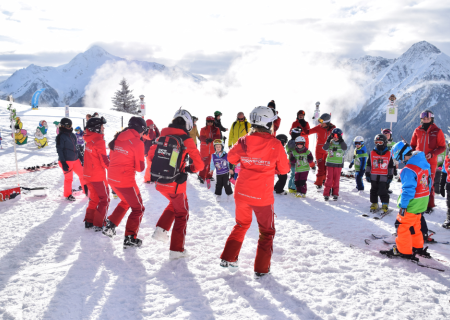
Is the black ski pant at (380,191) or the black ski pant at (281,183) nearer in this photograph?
the black ski pant at (380,191)

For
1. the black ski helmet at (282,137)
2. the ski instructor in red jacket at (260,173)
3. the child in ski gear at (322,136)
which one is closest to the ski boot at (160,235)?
the ski instructor in red jacket at (260,173)

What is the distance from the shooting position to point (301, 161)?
754 cm

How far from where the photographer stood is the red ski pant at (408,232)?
395 cm

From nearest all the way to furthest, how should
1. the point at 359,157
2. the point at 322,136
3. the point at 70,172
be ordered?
the point at 70,172, the point at 359,157, the point at 322,136

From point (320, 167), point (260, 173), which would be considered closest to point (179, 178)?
point (260, 173)

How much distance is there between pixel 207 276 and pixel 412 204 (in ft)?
10.0

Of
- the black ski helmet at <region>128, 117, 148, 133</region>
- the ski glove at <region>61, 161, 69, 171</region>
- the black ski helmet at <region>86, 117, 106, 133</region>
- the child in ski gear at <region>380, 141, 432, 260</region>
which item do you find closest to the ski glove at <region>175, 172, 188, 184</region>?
the black ski helmet at <region>128, 117, 148, 133</region>

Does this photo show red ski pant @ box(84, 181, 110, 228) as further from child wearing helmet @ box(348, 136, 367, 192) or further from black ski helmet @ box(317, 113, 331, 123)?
child wearing helmet @ box(348, 136, 367, 192)

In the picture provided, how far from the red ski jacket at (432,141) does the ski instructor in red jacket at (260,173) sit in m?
4.63

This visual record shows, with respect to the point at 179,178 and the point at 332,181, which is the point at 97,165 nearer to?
the point at 179,178

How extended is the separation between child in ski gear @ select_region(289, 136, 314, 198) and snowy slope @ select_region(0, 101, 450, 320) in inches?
70.7

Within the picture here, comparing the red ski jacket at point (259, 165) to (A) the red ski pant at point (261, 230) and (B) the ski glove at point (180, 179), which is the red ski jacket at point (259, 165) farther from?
(B) the ski glove at point (180, 179)

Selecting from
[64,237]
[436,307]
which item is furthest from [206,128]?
[436,307]

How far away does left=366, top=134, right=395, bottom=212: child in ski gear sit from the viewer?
20.5 feet
